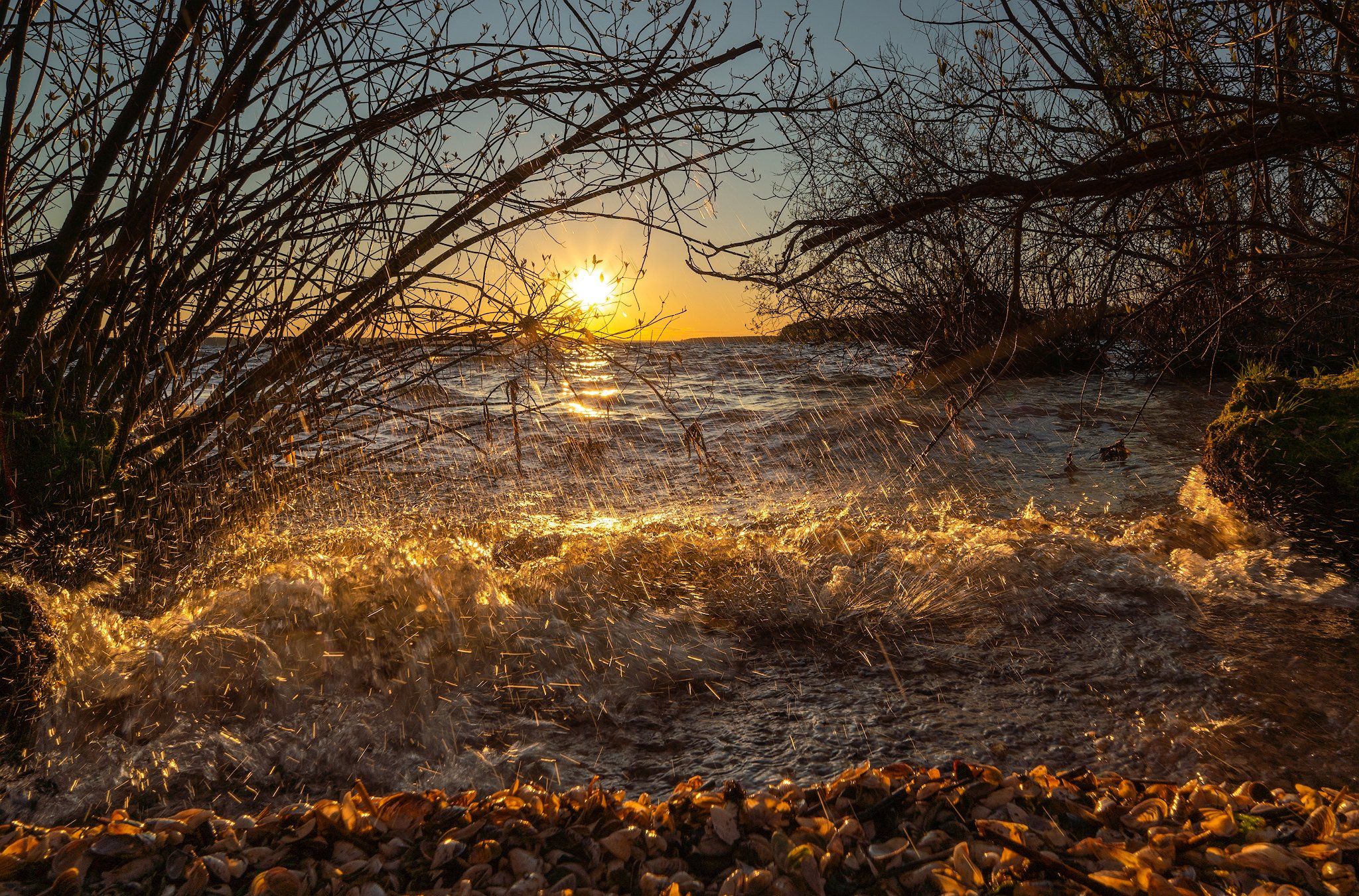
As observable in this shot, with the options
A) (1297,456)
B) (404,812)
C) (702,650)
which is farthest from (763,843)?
(1297,456)

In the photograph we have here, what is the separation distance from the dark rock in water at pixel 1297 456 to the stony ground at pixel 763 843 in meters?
1.93

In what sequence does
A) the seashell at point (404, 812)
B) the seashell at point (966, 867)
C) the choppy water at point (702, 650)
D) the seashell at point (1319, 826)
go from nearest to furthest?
the seashell at point (966, 867) < the seashell at point (1319, 826) < the seashell at point (404, 812) < the choppy water at point (702, 650)

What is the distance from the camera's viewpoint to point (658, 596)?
3.39 metres

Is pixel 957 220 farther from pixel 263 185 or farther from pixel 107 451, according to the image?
pixel 107 451

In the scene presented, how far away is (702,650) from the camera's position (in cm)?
293

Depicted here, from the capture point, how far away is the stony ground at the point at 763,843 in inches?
63.4

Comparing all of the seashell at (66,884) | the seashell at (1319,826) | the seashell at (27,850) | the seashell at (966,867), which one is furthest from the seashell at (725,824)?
the seashell at (27,850)

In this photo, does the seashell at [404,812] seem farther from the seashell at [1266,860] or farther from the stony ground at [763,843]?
the seashell at [1266,860]

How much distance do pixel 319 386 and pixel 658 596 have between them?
167 centimetres

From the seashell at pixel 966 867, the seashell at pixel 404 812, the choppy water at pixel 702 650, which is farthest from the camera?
the choppy water at pixel 702 650

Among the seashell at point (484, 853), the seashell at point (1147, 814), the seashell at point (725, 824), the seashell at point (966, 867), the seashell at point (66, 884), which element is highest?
the seashell at point (66, 884)

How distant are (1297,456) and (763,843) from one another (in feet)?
10.2

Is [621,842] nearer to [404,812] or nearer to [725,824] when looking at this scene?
[725,824]

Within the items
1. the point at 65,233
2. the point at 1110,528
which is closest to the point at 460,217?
the point at 65,233
